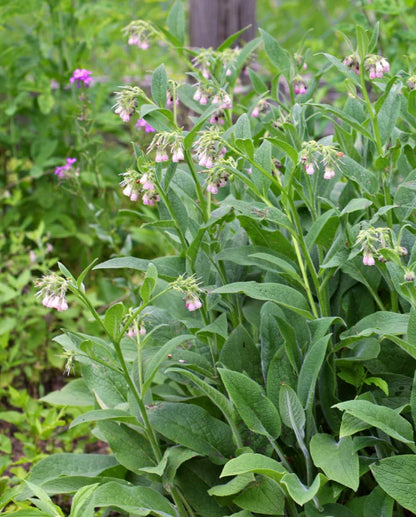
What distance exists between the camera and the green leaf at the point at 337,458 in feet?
4.80

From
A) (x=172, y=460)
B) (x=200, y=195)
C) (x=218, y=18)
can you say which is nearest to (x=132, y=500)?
(x=172, y=460)

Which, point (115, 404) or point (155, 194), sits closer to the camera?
point (155, 194)

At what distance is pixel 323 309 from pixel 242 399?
0.31m

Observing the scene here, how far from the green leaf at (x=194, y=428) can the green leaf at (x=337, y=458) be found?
0.84 feet

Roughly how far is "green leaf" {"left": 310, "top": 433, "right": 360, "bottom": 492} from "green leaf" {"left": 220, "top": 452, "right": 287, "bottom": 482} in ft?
0.29

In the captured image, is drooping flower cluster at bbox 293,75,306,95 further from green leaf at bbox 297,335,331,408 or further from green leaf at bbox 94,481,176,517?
green leaf at bbox 94,481,176,517

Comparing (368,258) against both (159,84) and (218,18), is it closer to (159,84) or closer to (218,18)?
(159,84)

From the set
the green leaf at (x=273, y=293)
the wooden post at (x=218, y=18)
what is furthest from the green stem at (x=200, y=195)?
the wooden post at (x=218, y=18)

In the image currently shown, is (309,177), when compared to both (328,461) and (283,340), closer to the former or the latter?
(283,340)

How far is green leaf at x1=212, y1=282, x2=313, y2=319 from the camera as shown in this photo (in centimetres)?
158

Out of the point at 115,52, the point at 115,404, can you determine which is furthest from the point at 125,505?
the point at 115,52

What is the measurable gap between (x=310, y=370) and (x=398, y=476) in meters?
0.29

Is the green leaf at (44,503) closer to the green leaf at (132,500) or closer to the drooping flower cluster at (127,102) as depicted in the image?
the green leaf at (132,500)

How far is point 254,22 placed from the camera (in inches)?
161
